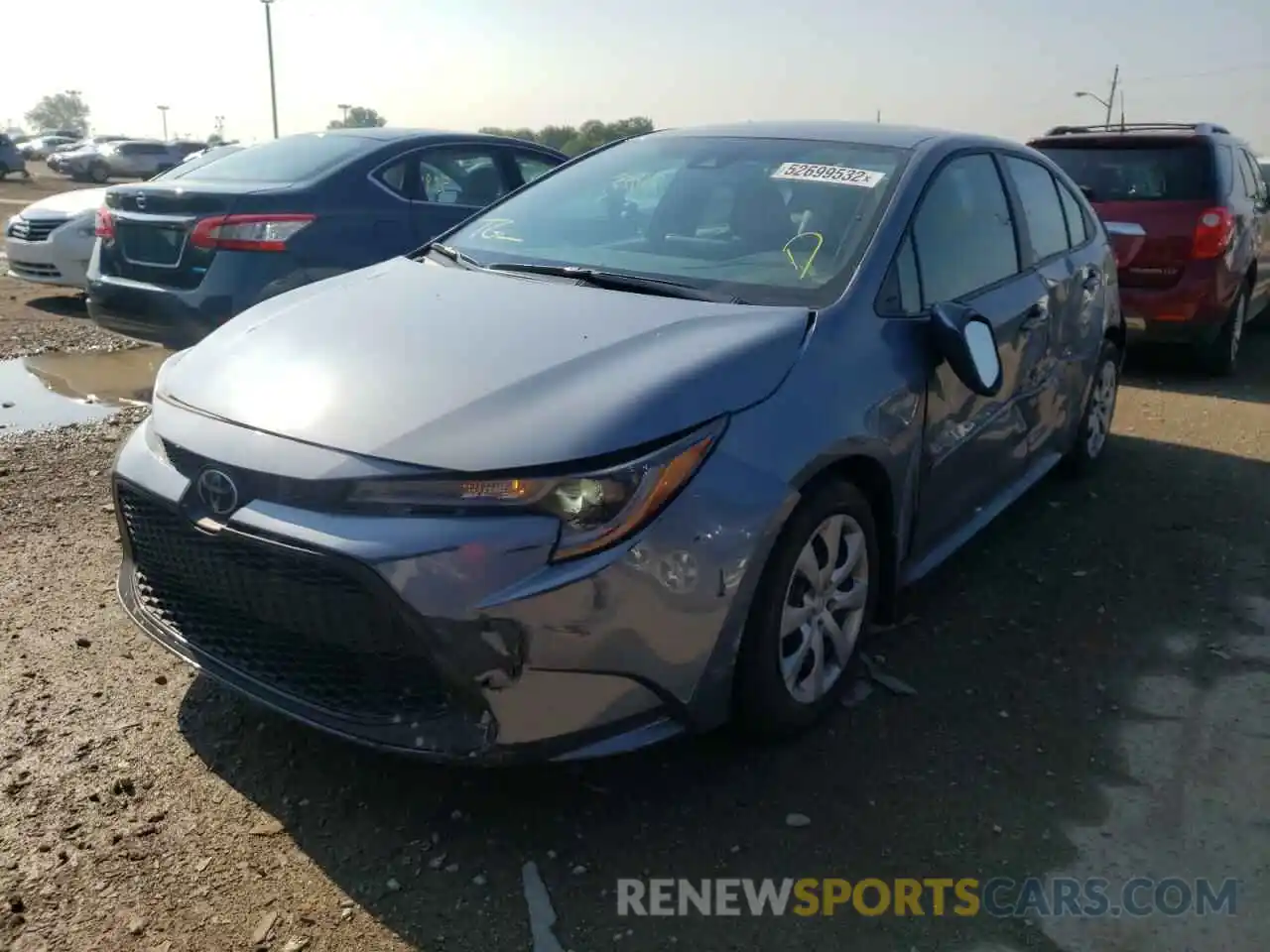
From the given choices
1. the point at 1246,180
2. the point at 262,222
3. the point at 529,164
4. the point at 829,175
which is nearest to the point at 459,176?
the point at 529,164

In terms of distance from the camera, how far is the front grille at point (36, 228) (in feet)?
29.9

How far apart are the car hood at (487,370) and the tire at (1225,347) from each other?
6.10 meters

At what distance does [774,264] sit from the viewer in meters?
3.39

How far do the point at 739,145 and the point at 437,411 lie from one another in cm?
193

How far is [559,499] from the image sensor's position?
7.85 feet

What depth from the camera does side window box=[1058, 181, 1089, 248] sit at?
5047mm

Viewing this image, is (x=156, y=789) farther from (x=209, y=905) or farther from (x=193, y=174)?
(x=193, y=174)

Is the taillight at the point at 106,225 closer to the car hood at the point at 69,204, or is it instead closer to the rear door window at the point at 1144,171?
the car hood at the point at 69,204

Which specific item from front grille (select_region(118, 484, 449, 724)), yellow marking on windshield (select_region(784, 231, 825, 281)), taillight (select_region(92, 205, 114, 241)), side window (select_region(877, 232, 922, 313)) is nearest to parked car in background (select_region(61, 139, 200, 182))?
taillight (select_region(92, 205, 114, 241))

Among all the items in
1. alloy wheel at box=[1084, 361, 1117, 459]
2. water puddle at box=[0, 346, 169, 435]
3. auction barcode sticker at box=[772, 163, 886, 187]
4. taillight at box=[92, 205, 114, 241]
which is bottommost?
water puddle at box=[0, 346, 169, 435]

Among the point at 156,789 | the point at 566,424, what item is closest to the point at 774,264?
the point at 566,424

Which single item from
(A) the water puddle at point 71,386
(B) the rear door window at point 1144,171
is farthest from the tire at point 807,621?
(B) the rear door window at point 1144,171

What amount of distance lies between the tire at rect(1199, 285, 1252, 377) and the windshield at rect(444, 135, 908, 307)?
5.26 meters

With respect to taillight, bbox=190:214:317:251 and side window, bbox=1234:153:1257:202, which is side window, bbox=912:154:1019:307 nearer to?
taillight, bbox=190:214:317:251
